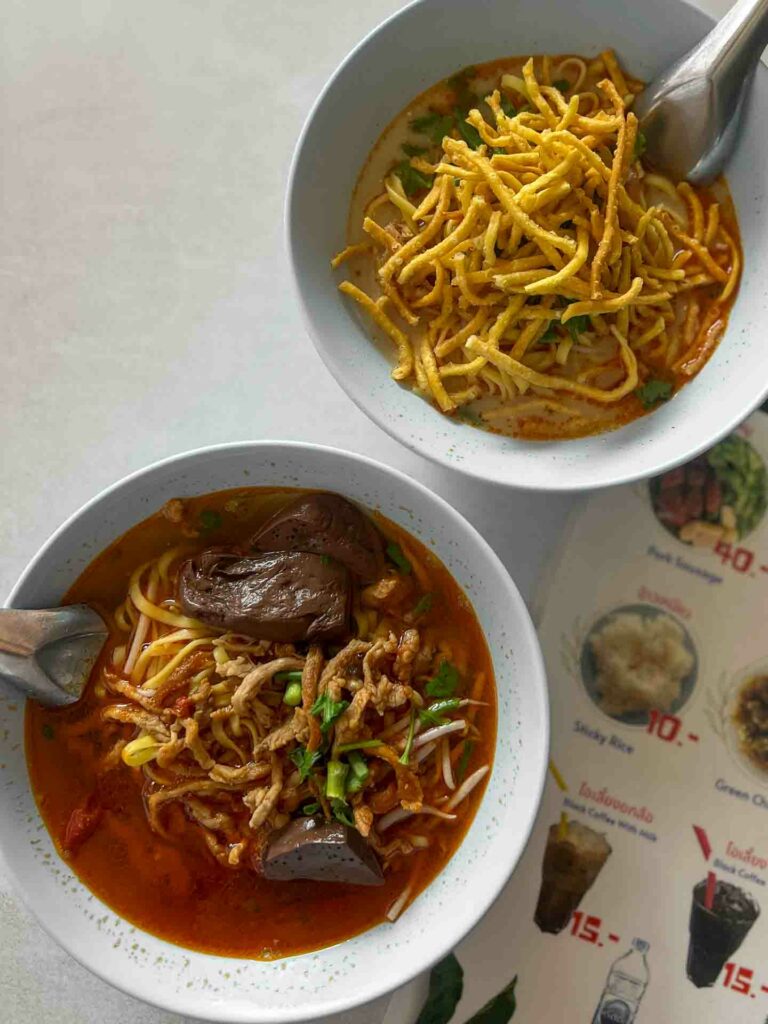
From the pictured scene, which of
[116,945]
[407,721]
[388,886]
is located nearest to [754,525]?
[407,721]

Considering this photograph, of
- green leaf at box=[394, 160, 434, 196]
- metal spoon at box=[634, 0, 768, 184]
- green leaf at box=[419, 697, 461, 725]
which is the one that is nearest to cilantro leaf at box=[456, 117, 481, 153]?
green leaf at box=[394, 160, 434, 196]

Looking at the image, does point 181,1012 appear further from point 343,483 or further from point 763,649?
point 763,649

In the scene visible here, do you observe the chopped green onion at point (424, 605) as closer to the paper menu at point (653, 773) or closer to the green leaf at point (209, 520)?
the paper menu at point (653, 773)

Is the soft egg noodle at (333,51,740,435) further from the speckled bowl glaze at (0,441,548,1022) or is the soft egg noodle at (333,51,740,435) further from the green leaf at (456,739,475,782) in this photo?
the green leaf at (456,739,475,782)

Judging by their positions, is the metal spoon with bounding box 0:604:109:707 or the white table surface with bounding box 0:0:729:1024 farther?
the white table surface with bounding box 0:0:729:1024

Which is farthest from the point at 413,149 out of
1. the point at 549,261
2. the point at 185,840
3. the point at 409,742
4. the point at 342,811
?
the point at 185,840
